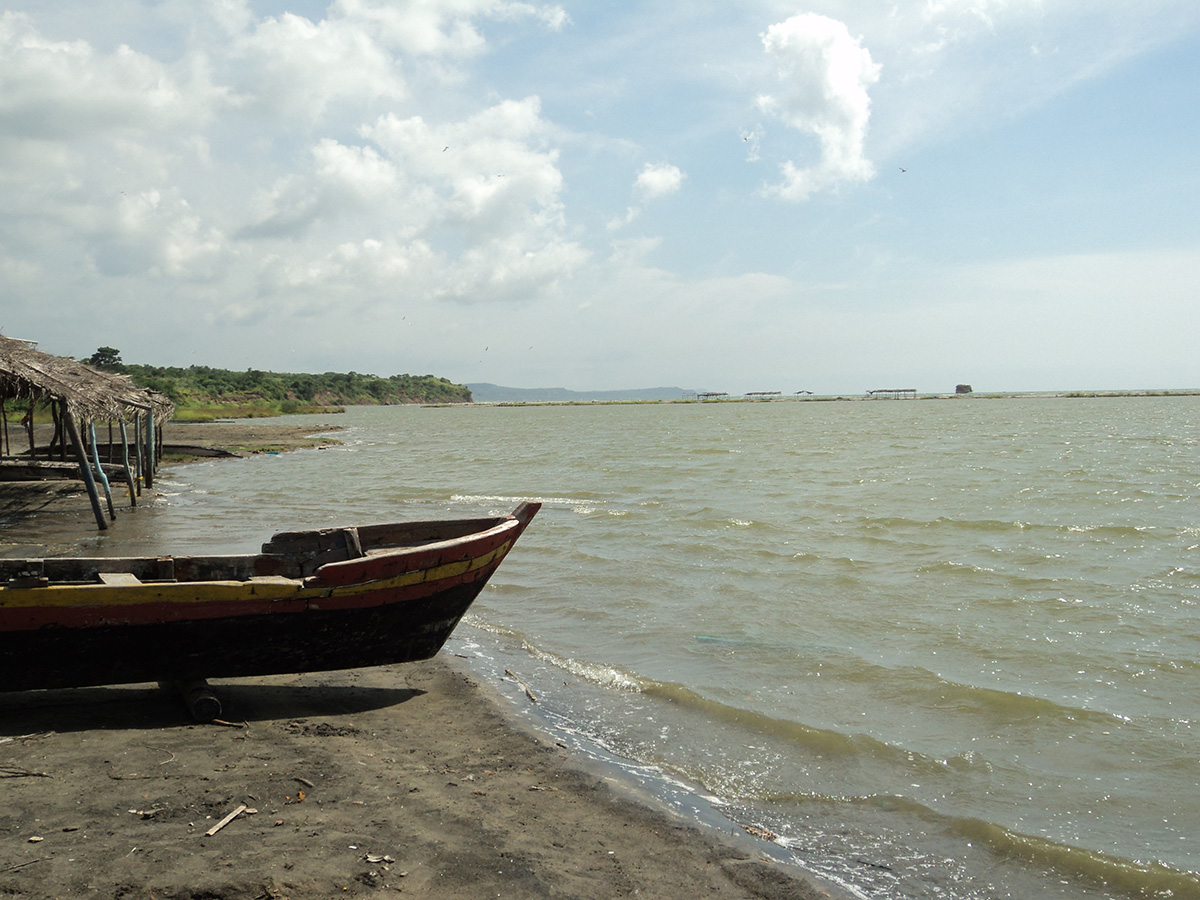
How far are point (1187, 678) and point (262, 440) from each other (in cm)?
3884

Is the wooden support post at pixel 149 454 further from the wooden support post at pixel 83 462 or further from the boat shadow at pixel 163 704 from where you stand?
the boat shadow at pixel 163 704

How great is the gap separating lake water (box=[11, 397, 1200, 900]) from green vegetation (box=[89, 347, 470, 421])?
29093 mm

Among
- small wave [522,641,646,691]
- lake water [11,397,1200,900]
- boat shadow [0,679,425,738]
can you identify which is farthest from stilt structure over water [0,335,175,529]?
small wave [522,641,646,691]

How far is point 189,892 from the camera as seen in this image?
3311 millimetres

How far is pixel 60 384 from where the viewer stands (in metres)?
12.8

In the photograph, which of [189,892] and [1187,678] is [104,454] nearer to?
[189,892]

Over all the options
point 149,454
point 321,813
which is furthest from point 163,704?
point 149,454

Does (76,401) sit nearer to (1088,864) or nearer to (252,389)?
(1088,864)

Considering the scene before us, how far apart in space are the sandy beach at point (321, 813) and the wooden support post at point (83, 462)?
8.57 m

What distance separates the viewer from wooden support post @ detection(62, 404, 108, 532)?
42.0 feet

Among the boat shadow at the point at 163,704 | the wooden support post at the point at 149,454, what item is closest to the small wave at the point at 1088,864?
the boat shadow at the point at 163,704

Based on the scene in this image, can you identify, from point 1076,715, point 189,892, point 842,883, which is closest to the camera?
point 189,892

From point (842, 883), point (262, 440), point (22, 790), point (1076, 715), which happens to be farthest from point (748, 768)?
point (262, 440)

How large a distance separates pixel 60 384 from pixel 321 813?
11.8 m
